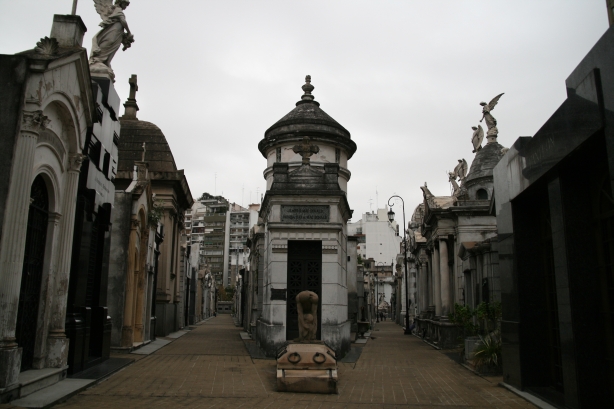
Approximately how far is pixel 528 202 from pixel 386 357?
7293 mm

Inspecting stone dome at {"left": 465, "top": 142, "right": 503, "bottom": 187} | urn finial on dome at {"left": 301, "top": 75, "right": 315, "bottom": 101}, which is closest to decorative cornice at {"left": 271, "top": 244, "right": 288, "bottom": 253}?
urn finial on dome at {"left": 301, "top": 75, "right": 315, "bottom": 101}

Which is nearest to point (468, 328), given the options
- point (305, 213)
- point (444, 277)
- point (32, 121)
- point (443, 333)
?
point (305, 213)

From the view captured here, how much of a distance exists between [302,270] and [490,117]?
12.5 metres

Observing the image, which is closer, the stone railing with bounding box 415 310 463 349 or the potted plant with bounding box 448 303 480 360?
the potted plant with bounding box 448 303 480 360

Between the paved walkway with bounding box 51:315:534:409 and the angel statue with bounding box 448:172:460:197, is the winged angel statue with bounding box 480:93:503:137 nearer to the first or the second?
the angel statue with bounding box 448:172:460:197

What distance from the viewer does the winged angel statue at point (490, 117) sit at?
21.4 metres

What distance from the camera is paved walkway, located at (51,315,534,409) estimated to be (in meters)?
7.98

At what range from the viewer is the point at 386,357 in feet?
49.2

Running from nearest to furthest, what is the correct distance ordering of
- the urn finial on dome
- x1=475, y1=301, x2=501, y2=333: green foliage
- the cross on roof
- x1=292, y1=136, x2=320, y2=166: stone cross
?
1. x1=475, y1=301, x2=501, y2=333: green foliage
2. x1=292, y1=136, x2=320, y2=166: stone cross
3. the urn finial on dome
4. the cross on roof

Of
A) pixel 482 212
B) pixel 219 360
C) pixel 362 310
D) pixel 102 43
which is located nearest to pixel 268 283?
pixel 219 360

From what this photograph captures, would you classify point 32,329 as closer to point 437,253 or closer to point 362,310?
point 437,253

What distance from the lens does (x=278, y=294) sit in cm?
1334

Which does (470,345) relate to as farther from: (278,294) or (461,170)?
(461,170)

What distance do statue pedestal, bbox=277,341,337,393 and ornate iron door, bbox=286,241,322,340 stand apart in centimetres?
400
